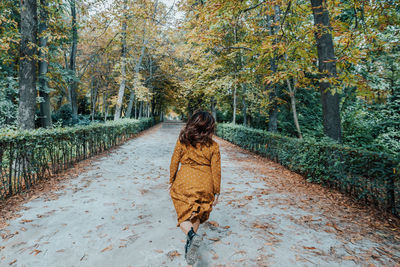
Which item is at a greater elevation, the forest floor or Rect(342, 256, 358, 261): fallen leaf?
Rect(342, 256, 358, 261): fallen leaf

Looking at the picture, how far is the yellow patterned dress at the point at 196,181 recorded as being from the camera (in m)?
2.51

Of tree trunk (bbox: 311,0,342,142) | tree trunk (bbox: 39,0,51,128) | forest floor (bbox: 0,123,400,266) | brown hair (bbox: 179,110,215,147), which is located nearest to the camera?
brown hair (bbox: 179,110,215,147)

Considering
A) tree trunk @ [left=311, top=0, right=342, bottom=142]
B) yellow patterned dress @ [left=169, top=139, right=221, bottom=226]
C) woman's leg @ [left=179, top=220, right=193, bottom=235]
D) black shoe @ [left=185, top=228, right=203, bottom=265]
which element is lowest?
black shoe @ [left=185, top=228, right=203, bottom=265]

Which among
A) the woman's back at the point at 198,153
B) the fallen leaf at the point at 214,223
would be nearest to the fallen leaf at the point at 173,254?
the fallen leaf at the point at 214,223

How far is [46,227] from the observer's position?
3461mm

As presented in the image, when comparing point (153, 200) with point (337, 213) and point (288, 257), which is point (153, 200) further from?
point (337, 213)

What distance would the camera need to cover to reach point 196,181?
8.46 feet

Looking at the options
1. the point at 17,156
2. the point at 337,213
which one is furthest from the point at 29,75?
the point at 337,213

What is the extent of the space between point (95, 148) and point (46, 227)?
6.53 metres

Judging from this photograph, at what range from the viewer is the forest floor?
9.12 feet

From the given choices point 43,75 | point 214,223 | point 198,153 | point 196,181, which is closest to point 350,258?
point 214,223

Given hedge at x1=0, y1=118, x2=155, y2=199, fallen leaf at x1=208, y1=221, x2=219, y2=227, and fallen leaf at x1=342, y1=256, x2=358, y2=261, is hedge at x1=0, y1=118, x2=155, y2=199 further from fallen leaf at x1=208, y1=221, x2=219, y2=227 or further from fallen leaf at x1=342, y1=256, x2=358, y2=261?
fallen leaf at x1=342, y1=256, x2=358, y2=261

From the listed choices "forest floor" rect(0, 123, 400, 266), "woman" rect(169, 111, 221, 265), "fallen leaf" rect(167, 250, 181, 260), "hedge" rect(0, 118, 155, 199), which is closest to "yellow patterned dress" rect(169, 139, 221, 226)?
"woman" rect(169, 111, 221, 265)

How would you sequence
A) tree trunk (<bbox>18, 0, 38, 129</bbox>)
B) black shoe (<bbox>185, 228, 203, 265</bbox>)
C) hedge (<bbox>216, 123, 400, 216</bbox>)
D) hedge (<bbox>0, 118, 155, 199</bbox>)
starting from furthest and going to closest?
tree trunk (<bbox>18, 0, 38, 129</bbox>) < hedge (<bbox>0, 118, 155, 199</bbox>) < hedge (<bbox>216, 123, 400, 216</bbox>) < black shoe (<bbox>185, 228, 203, 265</bbox>)
